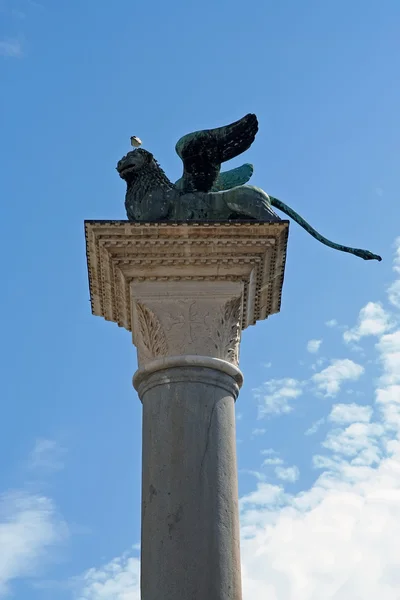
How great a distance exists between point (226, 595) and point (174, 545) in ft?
1.89

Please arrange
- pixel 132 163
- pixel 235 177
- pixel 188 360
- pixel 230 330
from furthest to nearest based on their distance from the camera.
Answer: pixel 235 177, pixel 132 163, pixel 230 330, pixel 188 360

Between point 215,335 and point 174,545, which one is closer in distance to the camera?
point 174,545

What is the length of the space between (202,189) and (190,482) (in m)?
3.37

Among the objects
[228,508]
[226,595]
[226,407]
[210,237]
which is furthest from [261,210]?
[226,595]

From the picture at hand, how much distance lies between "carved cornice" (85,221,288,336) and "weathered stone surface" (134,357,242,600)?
0.74 m

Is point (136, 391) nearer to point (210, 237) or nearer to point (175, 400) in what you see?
point (175, 400)

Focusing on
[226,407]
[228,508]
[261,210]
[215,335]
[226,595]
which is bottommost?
[226,595]

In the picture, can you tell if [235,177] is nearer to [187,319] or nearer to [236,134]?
[236,134]

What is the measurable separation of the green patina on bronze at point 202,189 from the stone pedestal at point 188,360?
1.50 ft

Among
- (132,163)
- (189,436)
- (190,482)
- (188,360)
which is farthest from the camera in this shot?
(132,163)

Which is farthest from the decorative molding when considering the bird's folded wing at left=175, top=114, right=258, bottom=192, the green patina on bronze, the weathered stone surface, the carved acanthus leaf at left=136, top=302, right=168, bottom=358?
the bird's folded wing at left=175, top=114, right=258, bottom=192

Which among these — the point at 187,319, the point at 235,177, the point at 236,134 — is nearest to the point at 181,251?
the point at 187,319

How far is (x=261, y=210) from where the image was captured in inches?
382

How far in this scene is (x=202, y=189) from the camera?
10.2m
